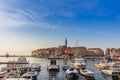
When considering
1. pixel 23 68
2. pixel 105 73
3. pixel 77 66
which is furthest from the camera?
pixel 77 66

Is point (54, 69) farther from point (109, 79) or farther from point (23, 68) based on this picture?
point (109, 79)

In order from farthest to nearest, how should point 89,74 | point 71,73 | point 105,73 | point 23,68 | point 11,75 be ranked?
point 23,68
point 105,73
point 89,74
point 71,73
point 11,75

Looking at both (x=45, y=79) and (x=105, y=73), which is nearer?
(x=45, y=79)

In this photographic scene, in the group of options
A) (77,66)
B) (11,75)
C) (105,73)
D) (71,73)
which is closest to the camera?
(11,75)

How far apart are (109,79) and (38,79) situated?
19.6 metres

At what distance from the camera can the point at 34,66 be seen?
7925 cm

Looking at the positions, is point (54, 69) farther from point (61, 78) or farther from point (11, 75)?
point (11, 75)

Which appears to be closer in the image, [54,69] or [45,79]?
[45,79]

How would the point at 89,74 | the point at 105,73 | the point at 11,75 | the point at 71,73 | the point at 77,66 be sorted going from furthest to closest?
the point at 77,66, the point at 105,73, the point at 89,74, the point at 71,73, the point at 11,75

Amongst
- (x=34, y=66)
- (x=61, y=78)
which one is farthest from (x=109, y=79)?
(x=34, y=66)

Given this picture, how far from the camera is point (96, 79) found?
5869cm

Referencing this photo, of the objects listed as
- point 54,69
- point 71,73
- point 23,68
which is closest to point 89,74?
point 71,73

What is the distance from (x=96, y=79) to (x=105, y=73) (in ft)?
32.6

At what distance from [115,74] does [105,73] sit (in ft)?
21.4
